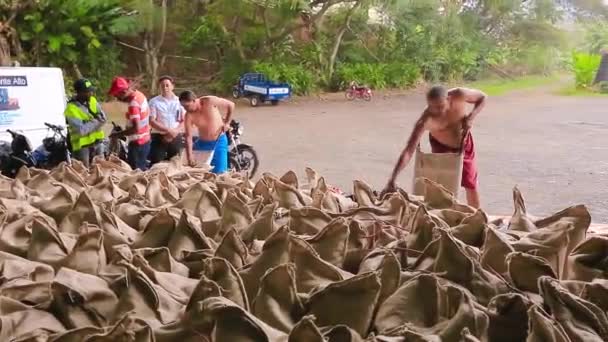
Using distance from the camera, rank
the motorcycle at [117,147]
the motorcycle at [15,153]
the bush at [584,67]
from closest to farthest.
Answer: the motorcycle at [15,153] < the motorcycle at [117,147] < the bush at [584,67]

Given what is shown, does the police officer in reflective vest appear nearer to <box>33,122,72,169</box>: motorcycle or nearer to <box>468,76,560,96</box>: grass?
<box>33,122,72,169</box>: motorcycle

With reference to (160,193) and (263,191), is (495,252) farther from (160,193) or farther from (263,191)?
(160,193)

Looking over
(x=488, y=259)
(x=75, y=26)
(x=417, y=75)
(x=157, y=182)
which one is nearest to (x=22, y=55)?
(x=75, y=26)

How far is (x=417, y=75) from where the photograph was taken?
17.2 m

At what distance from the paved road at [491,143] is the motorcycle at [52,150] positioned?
2.37 meters

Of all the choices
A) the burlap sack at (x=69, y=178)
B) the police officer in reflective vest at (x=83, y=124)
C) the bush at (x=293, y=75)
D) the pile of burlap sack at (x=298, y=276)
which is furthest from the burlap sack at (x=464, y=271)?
the bush at (x=293, y=75)

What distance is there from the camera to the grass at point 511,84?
17178 mm

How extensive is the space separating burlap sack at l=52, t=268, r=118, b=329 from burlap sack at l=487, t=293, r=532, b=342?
0.53m

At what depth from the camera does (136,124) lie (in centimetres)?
625

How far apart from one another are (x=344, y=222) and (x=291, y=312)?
0.28 m

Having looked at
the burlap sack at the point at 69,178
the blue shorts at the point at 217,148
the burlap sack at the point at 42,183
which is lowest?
the blue shorts at the point at 217,148

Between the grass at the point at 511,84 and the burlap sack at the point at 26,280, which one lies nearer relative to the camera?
the burlap sack at the point at 26,280

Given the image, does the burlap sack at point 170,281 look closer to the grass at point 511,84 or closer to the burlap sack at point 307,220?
the burlap sack at point 307,220

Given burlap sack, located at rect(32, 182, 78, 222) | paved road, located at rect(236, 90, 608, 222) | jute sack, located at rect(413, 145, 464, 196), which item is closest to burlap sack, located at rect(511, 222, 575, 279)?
burlap sack, located at rect(32, 182, 78, 222)
